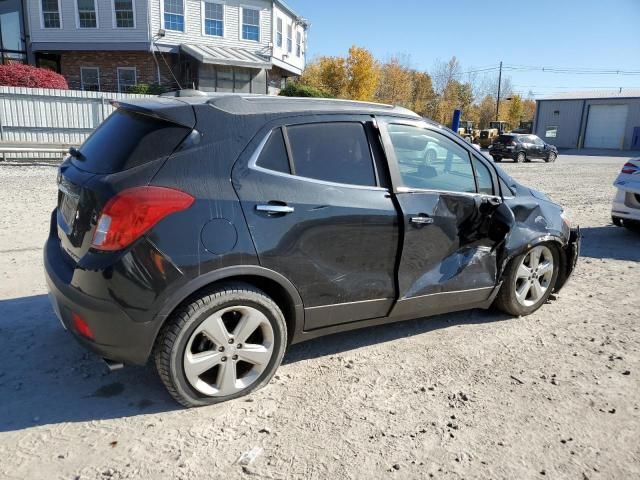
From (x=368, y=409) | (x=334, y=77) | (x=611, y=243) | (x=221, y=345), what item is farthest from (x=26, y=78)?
(x=334, y=77)

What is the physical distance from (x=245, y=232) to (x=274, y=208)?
0.75 ft

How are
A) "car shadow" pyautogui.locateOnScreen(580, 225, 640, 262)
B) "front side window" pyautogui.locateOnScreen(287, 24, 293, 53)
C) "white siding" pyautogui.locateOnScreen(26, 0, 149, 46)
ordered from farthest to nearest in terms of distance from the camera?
1. "front side window" pyautogui.locateOnScreen(287, 24, 293, 53)
2. "white siding" pyautogui.locateOnScreen(26, 0, 149, 46)
3. "car shadow" pyautogui.locateOnScreen(580, 225, 640, 262)

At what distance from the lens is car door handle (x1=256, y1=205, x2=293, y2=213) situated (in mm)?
2887

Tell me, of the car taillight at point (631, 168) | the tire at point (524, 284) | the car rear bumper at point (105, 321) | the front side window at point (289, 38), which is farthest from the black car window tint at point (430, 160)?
the front side window at point (289, 38)

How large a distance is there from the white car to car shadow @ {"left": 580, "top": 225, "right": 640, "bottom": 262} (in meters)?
0.33

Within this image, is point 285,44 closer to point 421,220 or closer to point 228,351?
point 421,220

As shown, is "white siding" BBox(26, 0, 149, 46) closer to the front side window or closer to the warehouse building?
the front side window

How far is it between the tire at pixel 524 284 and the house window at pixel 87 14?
28037 mm

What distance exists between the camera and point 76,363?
3.44 metres

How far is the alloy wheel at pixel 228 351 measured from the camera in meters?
2.86

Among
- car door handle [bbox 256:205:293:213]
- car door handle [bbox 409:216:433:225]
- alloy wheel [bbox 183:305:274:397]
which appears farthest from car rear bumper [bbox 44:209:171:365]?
car door handle [bbox 409:216:433:225]

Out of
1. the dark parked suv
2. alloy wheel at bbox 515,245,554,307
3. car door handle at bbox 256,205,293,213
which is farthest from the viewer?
alloy wheel at bbox 515,245,554,307

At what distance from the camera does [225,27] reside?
1118 inches

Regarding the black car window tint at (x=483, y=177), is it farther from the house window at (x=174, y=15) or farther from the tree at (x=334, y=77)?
the tree at (x=334, y=77)
